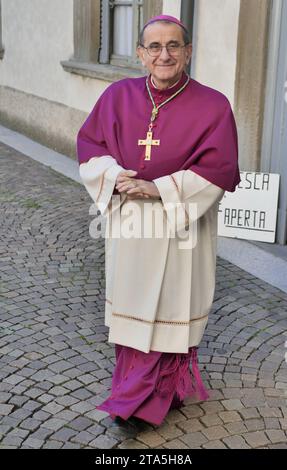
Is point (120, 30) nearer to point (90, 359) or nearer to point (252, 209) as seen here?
point (252, 209)

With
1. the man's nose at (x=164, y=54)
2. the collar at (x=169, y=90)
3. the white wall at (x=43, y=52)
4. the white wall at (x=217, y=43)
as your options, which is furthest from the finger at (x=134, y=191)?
the white wall at (x=43, y=52)

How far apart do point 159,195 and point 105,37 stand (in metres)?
6.82

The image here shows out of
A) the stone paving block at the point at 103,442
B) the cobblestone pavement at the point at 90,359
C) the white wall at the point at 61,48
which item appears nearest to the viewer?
the stone paving block at the point at 103,442

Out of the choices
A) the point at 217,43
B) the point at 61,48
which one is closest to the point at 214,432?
the point at 217,43

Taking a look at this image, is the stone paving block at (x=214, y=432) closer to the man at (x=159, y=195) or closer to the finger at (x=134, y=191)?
the man at (x=159, y=195)

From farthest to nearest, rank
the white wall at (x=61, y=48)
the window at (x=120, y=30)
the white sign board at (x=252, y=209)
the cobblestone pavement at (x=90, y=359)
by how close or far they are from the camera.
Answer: the window at (x=120, y=30)
the white wall at (x=61, y=48)
the white sign board at (x=252, y=209)
the cobblestone pavement at (x=90, y=359)

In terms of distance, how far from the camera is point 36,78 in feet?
36.0

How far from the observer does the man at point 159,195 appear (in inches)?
114

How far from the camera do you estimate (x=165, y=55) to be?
9.45 ft

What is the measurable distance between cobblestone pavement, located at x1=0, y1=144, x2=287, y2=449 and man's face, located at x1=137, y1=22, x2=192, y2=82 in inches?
64.8

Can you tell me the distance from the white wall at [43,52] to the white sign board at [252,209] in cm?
339

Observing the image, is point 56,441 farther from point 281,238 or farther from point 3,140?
point 3,140

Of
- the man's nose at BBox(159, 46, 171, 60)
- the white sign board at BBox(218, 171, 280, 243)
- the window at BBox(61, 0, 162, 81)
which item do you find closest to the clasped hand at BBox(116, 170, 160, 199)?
the man's nose at BBox(159, 46, 171, 60)
